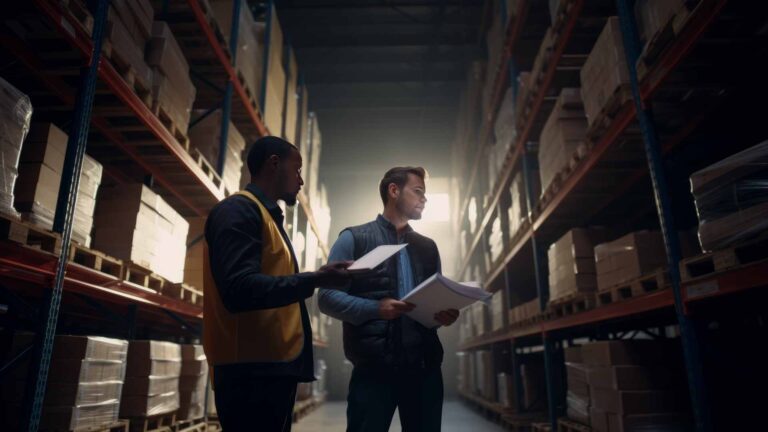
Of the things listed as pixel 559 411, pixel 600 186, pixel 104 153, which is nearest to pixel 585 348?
pixel 600 186

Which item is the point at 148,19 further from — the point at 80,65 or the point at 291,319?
the point at 291,319

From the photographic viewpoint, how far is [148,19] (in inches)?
157

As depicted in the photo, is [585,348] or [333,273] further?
[585,348]

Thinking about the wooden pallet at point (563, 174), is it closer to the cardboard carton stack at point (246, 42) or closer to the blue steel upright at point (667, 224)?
the blue steel upright at point (667, 224)

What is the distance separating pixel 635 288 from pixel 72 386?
371cm

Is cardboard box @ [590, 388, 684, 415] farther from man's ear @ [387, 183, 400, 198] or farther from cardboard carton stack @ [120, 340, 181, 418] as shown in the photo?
cardboard carton stack @ [120, 340, 181, 418]

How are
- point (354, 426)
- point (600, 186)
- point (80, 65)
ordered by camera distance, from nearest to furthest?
point (354, 426) → point (80, 65) → point (600, 186)

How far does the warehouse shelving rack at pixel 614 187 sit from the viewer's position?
2.59m

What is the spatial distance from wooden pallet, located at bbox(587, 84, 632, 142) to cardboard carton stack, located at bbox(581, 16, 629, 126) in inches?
1.2

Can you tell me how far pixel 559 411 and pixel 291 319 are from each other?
5826 mm

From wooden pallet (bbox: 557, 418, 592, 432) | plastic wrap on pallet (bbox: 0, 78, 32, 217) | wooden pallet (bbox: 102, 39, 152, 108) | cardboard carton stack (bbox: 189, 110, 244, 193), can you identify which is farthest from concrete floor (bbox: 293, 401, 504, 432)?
plastic wrap on pallet (bbox: 0, 78, 32, 217)

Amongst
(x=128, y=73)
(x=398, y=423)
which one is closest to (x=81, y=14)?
(x=128, y=73)

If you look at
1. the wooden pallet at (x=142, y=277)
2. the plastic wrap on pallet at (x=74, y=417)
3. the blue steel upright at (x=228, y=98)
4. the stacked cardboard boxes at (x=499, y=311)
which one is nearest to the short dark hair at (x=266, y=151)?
the wooden pallet at (x=142, y=277)

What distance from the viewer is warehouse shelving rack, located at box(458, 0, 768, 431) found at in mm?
2588
